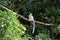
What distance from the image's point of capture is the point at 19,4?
618 centimetres

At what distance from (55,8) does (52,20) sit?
369mm

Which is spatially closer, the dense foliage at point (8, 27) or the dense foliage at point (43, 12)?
the dense foliage at point (8, 27)

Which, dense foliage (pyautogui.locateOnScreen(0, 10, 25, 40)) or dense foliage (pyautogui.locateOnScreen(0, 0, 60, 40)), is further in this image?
dense foliage (pyautogui.locateOnScreen(0, 0, 60, 40))

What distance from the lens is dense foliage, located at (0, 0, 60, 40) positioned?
18.8 feet

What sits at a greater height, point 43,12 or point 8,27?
point 8,27

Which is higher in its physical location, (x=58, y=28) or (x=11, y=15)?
(x=11, y=15)

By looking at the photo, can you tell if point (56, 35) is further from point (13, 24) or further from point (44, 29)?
point (13, 24)

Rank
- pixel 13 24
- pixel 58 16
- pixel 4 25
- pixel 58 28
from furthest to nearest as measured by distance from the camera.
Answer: pixel 58 16 → pixel 58 28 → pixel 13 24 → pixel 4 25

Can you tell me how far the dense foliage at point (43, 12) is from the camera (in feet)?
18.8

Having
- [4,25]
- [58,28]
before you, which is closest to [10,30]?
[4,25]

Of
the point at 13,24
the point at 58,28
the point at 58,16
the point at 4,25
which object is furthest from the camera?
the point at 58,16

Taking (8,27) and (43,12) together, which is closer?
(8,27)

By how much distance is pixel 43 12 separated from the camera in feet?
19.7

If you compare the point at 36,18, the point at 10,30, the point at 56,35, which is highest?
the point at 10,30
